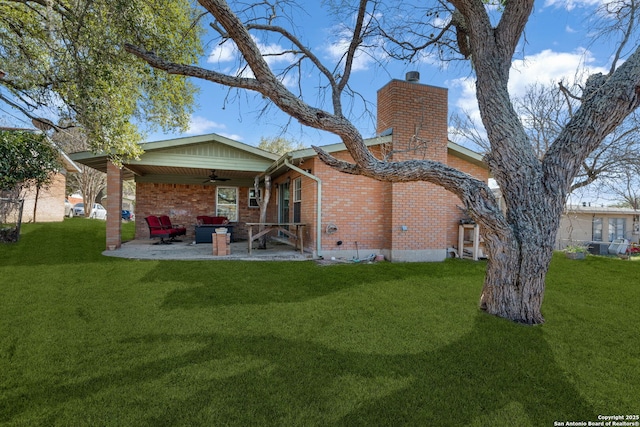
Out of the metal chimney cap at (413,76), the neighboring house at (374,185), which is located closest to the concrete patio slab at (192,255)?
the neighboring house at (374,185)

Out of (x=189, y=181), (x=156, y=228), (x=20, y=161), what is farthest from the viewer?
(x=189, y=181)

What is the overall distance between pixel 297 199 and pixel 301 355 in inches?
299

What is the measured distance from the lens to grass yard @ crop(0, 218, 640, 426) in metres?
2.29

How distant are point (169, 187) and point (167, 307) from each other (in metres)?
9.89

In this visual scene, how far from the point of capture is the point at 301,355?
312cm

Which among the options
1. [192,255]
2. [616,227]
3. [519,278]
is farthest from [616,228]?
[192,255]

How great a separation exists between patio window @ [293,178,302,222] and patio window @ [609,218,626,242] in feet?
64.9

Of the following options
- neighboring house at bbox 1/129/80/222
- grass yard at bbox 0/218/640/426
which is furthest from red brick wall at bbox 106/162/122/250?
neighboring house at bbox 1/129/80/222

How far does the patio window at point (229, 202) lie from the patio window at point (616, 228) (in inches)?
841

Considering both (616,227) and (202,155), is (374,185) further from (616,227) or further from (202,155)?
(616,227)

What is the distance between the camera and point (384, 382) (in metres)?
2.67

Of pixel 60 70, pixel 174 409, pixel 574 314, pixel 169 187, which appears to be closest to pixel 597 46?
pixel 574 314

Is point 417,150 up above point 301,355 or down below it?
above

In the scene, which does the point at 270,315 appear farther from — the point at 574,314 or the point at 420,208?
the point at 420,208
